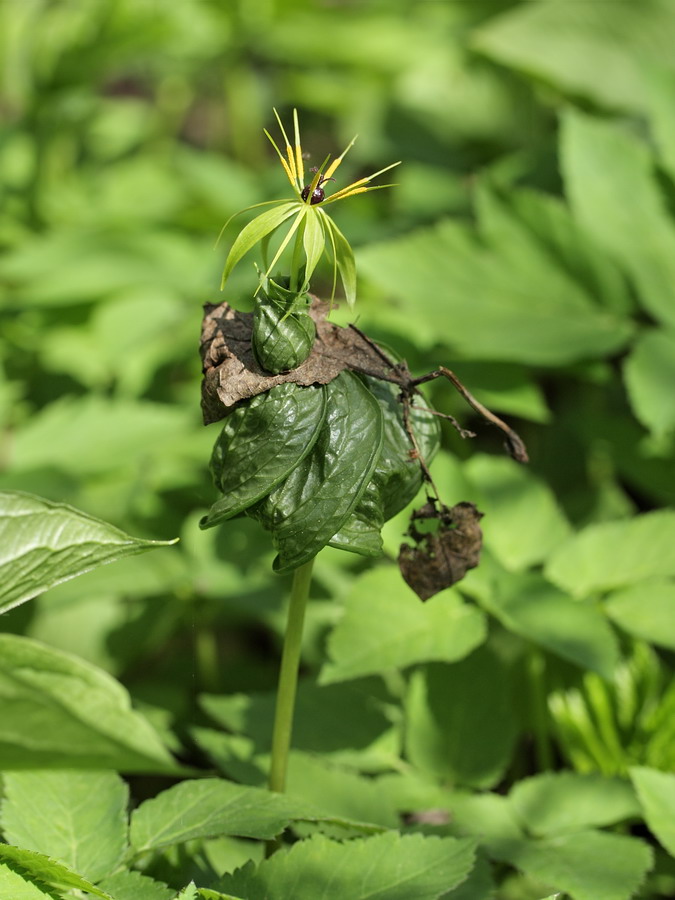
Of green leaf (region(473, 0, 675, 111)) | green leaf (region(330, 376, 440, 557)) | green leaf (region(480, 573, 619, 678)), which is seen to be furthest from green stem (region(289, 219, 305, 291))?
green leaf (region(473, 0, 675, 111))

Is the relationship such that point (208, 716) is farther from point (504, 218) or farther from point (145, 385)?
point (504, 218)

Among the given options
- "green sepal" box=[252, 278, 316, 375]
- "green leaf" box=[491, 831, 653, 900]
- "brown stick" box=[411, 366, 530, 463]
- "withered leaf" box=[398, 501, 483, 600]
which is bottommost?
"green leaf" box=[491, 831, 653, 900]

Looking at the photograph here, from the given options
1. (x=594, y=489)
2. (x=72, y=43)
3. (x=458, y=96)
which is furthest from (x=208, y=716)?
(x=458, y=96)

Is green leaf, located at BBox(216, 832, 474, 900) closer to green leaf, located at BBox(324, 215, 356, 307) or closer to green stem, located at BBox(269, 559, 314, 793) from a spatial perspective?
green stem, located at BBox(269, 559, 314, 793)

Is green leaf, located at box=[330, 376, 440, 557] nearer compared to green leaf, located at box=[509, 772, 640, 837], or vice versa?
green leaf, located at box=[330, 376, 440, 557]

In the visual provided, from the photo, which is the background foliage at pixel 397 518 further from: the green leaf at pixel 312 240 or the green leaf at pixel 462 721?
the green leaf at pixel 312 240

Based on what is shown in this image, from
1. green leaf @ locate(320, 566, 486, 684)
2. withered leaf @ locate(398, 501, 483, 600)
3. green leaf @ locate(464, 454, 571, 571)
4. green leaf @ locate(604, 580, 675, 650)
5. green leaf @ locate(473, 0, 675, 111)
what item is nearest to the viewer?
withered leaf @ locate(398, 501, 483, 600)

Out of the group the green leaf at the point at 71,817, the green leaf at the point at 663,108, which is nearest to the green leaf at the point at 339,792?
the green leaf at the point at 71,817
